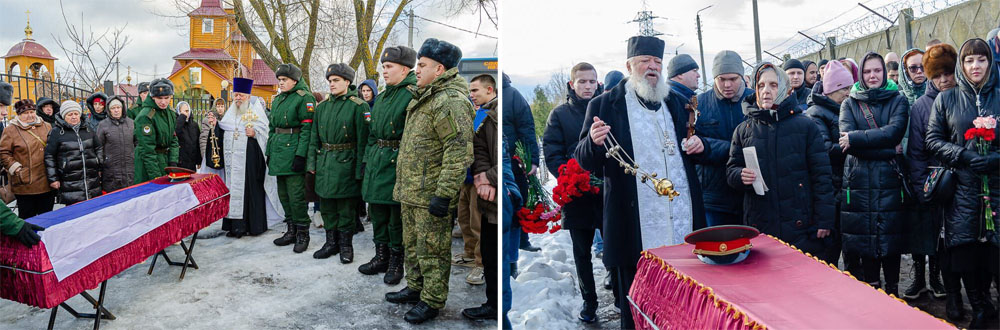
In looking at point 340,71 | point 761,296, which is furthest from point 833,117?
point 340,71

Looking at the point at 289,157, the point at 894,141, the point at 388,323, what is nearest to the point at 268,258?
the point at 289,157

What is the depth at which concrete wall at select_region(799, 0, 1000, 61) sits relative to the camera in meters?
1.41

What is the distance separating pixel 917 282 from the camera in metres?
1.67

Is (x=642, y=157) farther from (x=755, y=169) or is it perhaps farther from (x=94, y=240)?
(x=94, y=240)

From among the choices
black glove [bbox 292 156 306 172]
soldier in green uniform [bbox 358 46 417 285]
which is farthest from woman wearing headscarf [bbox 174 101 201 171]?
soldier in green uniform [bbox 358 46 417 285]

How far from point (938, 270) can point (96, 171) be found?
5256 mm

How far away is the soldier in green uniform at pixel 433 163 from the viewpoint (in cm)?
283

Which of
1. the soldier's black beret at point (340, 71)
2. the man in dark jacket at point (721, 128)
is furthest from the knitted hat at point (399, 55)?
the man in dark jacket at point (721, 128)

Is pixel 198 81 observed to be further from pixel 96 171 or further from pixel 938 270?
pixel 938 270

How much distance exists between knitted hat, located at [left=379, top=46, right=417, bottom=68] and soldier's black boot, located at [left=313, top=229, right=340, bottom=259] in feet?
5.09

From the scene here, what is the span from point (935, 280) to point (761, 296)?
735 millimetres

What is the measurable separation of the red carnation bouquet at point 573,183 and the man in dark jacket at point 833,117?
723 mm

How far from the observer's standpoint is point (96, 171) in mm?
4664

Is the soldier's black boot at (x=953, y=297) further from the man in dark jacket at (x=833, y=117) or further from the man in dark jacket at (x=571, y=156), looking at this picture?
the man in dark jacket at (x=571, y=156)
